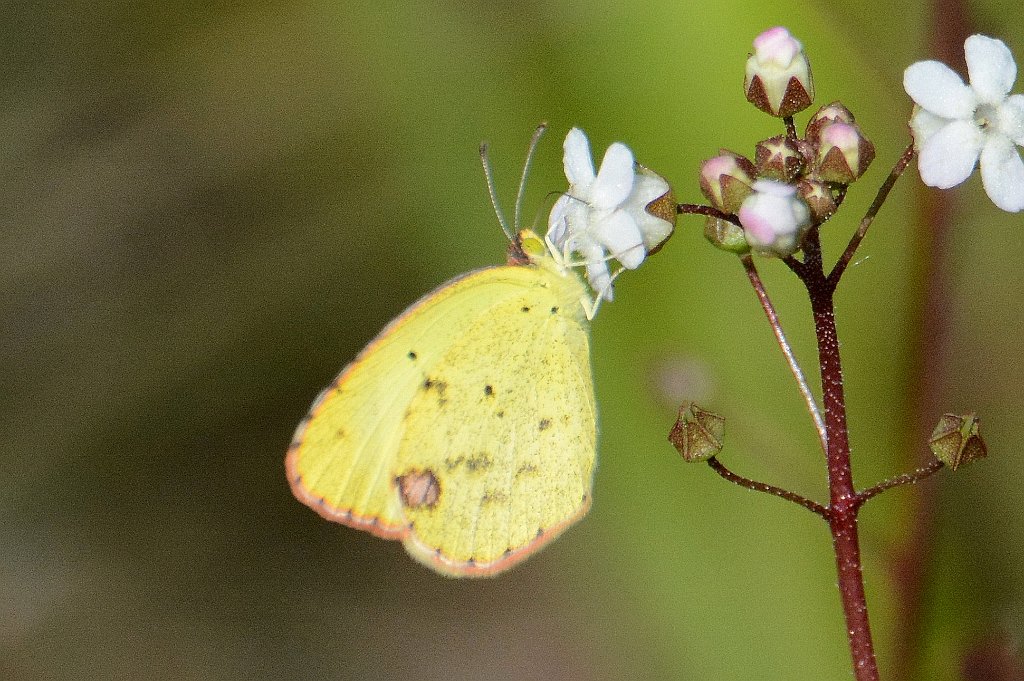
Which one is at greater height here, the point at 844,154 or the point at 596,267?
the point at 844,154

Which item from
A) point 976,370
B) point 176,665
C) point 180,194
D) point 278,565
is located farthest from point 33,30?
point 976,370

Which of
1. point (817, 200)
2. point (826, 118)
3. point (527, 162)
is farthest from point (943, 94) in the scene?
point (527, 162)

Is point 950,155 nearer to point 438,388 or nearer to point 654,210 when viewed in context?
point 654,210

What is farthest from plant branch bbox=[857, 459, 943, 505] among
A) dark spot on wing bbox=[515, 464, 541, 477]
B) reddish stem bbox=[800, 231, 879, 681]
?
dark spot on wing bbox=[515, 464, 541, 477]

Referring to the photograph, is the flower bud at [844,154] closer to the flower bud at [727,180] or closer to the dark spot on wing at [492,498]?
the flower bud at [727,180]

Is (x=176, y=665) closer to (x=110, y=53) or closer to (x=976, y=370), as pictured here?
(x=110, y=53)

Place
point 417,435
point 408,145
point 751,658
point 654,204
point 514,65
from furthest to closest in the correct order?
point 408,145 → point 514,65 → point 751,658 → point 417,435 → point 654,204
